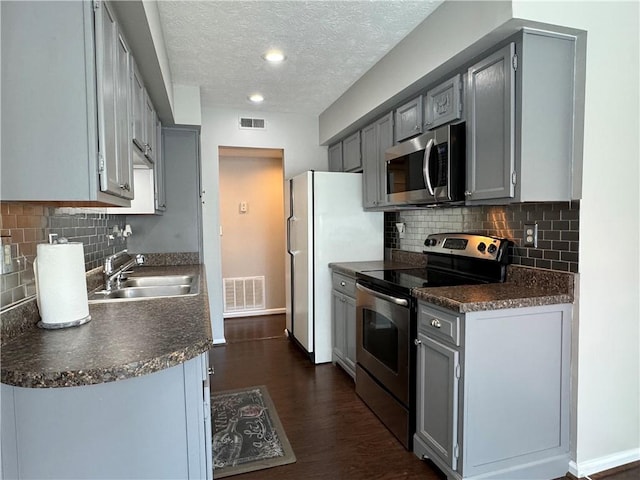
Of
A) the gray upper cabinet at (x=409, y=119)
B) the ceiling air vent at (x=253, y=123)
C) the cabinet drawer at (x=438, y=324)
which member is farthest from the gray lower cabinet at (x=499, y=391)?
the ceiling air vent at (x=253, y=123)

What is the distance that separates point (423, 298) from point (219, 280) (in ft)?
8.51

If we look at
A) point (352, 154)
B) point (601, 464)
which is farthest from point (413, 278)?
point (352, 154)

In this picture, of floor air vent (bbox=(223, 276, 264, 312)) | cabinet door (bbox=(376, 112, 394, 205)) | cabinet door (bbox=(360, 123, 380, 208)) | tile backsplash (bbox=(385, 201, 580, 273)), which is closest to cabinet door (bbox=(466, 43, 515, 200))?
tile backsplash (bbox=(385, 201, 580, 273))

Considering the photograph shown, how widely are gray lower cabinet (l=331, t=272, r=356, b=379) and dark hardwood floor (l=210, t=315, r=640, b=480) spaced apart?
13cm

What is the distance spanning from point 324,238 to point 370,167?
75 centimetres

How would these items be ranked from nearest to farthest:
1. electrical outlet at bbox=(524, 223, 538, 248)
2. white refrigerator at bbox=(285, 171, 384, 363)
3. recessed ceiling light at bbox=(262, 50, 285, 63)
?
A: electrical outlet at bbox=(524, 223, 538, 248) < recessed ceiling light at bbox=(262, 50, 285, 63) < white refrigerator at bbox=(285, 171, 384, 363)

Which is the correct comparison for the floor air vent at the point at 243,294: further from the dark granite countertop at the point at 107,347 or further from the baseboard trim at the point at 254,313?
the dark granite countertop at the point at 107,347

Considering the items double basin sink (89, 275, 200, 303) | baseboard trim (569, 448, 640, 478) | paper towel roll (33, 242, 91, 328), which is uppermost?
paper towel roll (33, 242, 91, 328)

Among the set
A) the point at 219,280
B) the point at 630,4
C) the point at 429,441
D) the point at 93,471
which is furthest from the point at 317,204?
the point at 93,471

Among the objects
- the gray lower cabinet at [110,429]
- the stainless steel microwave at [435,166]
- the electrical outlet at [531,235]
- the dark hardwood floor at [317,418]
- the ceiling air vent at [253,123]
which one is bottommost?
the dark hardwood floor at [317,418]

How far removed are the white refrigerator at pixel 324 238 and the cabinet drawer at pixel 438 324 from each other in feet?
5.14

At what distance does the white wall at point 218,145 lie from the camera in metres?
4.01

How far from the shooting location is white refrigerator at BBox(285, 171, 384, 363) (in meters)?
3.49

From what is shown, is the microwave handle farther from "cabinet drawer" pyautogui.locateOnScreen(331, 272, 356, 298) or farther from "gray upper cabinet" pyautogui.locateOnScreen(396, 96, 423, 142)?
"cabinet drawer" pyautogui.locateOnScreen(331, 272, 356, 298)
